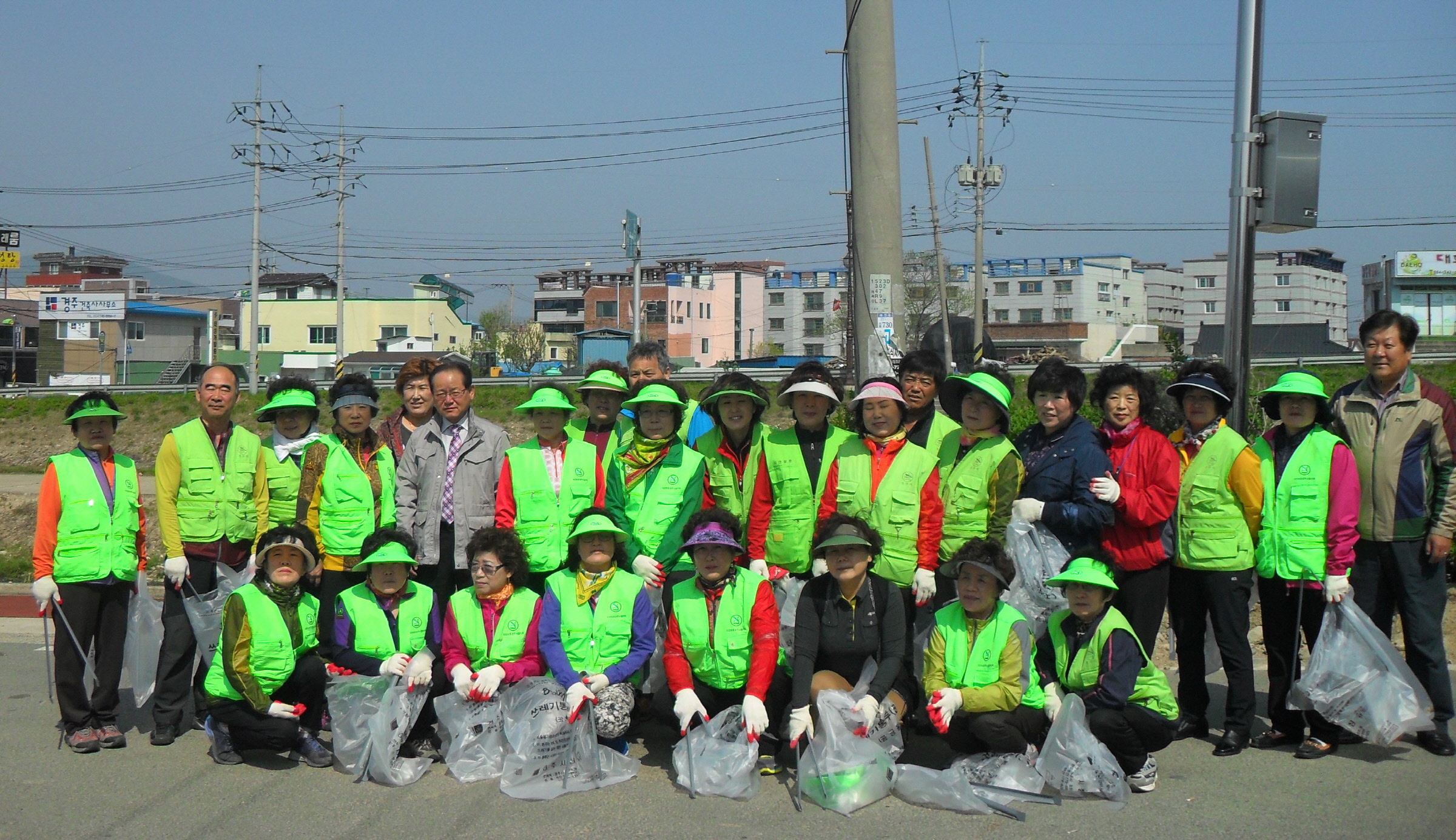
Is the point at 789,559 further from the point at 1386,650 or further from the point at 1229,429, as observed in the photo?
the point at 1386,650

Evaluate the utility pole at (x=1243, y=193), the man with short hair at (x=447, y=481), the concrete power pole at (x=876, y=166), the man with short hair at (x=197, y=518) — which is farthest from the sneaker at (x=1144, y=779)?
the man with short hair at (x=197, y=518)

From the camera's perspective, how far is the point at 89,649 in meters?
5.69

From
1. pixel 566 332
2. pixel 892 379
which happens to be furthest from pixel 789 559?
pixel 566 332

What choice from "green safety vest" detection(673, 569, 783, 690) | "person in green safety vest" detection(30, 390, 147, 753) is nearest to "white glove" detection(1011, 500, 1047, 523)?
"green safety vest" detection(673, 569, 783, 690)

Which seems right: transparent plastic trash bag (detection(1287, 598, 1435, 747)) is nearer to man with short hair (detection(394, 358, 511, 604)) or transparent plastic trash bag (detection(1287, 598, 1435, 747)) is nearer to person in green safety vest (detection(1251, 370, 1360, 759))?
person in green safety vest (detection(1251, 370, 1360, 759))

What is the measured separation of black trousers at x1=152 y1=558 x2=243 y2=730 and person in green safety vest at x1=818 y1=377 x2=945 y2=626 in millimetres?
3310

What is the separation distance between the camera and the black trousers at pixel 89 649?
18.4 ft

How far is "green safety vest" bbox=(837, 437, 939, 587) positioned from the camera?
541cm

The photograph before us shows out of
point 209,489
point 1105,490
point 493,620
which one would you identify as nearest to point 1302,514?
point 1105,490

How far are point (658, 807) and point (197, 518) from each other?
116 inches

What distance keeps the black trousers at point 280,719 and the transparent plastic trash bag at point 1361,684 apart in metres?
4.68

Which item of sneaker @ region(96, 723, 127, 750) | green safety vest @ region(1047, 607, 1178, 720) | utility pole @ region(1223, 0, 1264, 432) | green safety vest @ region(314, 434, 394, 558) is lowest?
sneaker @ region(96, 723, 127, 750)

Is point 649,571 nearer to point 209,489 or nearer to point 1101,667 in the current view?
point 1101,667

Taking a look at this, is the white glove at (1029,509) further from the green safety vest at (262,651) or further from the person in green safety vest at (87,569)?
the person in green safety vest at (87,569)
